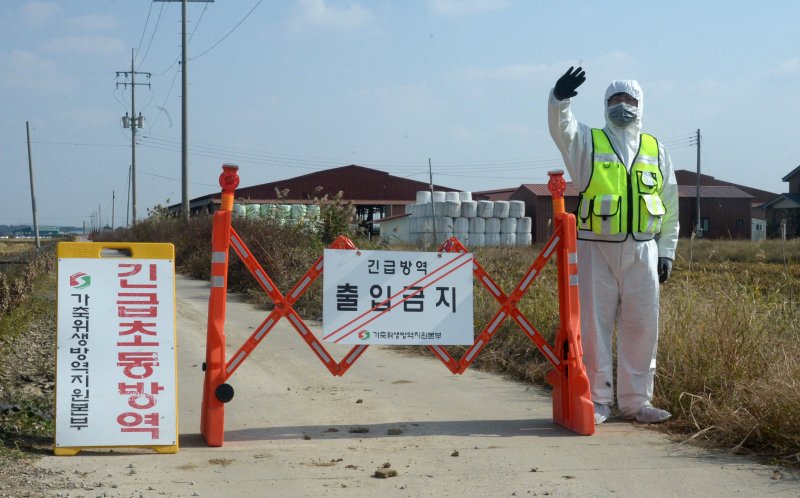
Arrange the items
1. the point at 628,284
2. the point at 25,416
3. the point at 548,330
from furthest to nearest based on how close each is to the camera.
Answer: the point at 548,330 → the point at 628,284 → the point at 25,416

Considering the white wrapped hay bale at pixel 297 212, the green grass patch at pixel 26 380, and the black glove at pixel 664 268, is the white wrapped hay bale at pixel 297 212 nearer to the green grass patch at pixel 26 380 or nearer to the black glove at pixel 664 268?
the green grass patch at pixel 26 380

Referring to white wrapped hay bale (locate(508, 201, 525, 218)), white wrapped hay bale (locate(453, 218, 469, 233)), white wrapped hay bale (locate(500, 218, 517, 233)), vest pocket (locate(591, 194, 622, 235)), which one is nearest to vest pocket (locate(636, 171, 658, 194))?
vest pocket (locate(591, 194, 622, 235))

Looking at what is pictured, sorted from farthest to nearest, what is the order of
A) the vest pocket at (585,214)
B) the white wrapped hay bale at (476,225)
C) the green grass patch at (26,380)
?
the white wrapped hay bale at (476,225) → the vest pocket at (585,214) → the green grass patch at (26,380)

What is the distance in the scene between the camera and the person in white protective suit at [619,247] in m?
6.37

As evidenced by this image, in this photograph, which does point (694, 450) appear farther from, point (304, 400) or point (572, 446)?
point (304, 400)

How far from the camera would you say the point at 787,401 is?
557cm

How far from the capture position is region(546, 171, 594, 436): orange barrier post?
6105 mm

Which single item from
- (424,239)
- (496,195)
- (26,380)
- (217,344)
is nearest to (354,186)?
(496,195)

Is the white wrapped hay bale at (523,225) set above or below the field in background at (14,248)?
above

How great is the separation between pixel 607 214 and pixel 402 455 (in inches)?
87.9

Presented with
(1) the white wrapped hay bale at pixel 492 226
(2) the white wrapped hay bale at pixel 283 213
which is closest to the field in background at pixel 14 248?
(1) the white wrapped hay bale at pixel 492 226

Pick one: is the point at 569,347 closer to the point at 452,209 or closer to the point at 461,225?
the point at 452,209

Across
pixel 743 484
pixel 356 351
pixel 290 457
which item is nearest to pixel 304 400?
pixel 356 351

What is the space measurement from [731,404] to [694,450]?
66 cm
